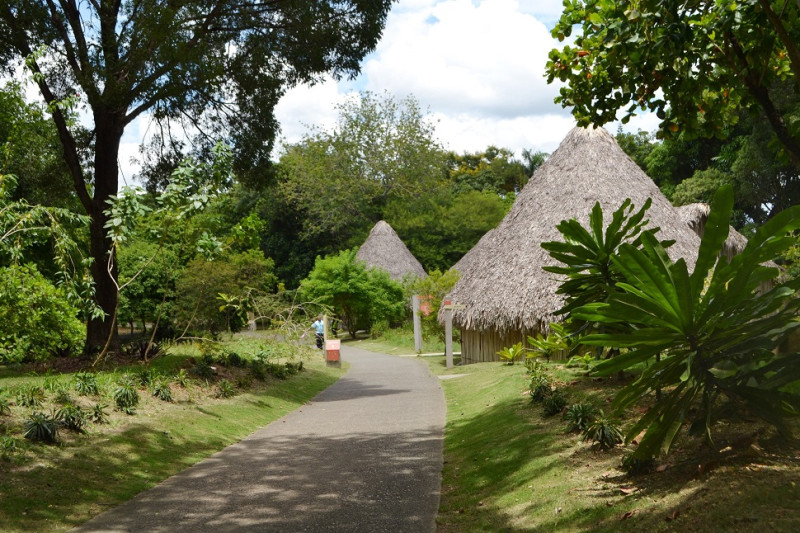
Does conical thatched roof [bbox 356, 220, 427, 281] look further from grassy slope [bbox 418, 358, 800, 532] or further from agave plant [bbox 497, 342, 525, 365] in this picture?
grassy slope [bbox 418, 358, 800, 532]

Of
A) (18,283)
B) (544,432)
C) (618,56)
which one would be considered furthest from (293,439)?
(618,56)

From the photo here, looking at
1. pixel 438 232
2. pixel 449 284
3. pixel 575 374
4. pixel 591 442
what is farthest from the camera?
pixel 438 232

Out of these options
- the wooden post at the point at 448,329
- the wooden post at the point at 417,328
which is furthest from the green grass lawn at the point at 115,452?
the wooden post at the point at 417,328

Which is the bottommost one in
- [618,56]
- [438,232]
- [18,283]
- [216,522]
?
[216,522]

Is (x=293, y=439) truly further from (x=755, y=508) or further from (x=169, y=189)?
(x=755, y=508)

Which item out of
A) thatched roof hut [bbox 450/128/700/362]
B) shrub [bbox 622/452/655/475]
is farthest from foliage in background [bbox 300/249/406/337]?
shrub [bbox 622/452/655/475]

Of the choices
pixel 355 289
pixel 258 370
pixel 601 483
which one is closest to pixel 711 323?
pixel 601 483

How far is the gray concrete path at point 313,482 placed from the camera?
5.91 metres

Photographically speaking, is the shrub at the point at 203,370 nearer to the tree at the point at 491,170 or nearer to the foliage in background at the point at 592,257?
the foliage in background at the point at 592,257

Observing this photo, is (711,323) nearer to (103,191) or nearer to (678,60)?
(678,60)

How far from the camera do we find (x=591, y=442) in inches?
269

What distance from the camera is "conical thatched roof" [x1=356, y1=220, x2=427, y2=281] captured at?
38.4m

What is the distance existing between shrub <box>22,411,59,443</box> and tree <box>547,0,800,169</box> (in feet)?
22.4

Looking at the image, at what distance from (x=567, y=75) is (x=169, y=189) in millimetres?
8310
